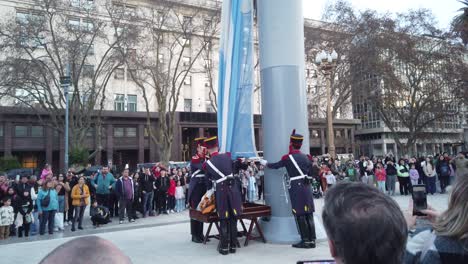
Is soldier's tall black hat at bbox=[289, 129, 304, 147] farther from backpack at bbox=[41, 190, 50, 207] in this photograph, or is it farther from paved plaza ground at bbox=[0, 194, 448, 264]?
backpack at bbox=[41, 190, 50, 207]

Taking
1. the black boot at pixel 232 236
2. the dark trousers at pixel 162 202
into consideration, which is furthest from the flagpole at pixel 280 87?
the dark trousers at pixel 162 202

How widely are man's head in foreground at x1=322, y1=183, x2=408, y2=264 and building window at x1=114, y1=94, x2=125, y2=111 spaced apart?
41697mm

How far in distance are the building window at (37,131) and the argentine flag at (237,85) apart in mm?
34172

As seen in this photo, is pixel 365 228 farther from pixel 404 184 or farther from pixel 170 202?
pixel 404 184

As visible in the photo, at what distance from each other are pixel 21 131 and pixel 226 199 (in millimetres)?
35415

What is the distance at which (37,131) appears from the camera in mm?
36844

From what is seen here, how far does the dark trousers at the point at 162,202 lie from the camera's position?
15.3m

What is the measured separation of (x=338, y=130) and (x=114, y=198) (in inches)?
1874

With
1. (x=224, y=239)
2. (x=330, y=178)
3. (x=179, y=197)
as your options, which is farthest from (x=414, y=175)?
(x=224, y=239)

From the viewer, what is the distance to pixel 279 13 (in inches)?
316

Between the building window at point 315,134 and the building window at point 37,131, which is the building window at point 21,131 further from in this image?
the building window at point 315,134

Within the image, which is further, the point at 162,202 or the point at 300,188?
the point at 162,202

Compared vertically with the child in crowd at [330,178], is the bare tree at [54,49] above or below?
above

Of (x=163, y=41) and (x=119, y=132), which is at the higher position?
(x=163, y=41)
